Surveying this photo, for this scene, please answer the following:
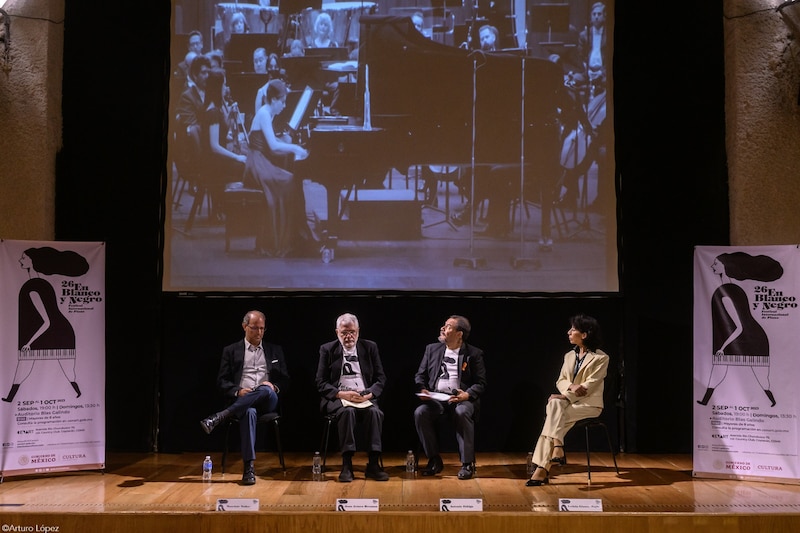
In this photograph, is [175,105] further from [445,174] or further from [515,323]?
[515,323]

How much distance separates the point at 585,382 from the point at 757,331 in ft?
3.96

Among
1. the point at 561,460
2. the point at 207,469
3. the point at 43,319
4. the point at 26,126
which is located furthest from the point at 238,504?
the point at 26,126

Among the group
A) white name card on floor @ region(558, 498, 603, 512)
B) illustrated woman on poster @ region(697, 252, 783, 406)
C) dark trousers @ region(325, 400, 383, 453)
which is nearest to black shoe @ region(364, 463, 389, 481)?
dark trousers @ region(325, 400, 383, 453)

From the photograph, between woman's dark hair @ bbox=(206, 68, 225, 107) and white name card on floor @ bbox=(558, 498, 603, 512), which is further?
woman's dark hair @ bbox=(206, 68, 225, 107)

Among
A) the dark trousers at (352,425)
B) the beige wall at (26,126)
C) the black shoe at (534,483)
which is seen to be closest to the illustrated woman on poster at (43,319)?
the beige wall at (26,126)

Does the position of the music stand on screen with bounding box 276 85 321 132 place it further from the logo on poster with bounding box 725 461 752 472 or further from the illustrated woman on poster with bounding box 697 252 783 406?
the logo on poster with bounding box 725 461 752 472

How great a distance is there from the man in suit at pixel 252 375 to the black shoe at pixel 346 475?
2.03 feet

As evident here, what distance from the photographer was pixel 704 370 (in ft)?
18.7

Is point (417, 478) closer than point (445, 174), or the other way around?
point (417, 478)

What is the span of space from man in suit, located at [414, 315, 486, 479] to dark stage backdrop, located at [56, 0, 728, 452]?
0.72 meters

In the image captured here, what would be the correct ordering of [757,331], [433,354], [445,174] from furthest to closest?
[445,174] → [433,354] → [757,331]

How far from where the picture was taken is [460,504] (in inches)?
179

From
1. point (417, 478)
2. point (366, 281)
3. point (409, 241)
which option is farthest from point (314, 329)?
point (417, 478)

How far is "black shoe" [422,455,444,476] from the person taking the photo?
18.9ft
